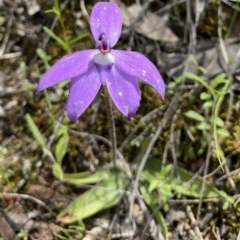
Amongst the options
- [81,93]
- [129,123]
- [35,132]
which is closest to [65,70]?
[81,93]

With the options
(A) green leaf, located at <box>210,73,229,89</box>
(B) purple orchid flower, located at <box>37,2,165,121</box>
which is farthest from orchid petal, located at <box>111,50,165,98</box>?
(A) green leaf, located at <box>210,73,229,89</box>

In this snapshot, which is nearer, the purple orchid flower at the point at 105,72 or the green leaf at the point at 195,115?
the purple orchid flower at the point at 105,72

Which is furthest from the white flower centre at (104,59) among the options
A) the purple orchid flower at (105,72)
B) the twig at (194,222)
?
the twig at (194,222)

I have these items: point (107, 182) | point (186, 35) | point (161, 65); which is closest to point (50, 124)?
point (107, 182)

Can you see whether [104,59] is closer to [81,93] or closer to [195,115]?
[81,93]

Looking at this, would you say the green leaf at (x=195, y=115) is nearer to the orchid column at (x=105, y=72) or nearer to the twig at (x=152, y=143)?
the twig at (x=152, y=143)

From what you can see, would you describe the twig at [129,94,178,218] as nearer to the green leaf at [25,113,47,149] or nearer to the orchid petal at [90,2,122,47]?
the green leaf at [25,113,47,149]

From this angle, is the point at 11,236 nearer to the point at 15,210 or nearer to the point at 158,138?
the point at 15,210

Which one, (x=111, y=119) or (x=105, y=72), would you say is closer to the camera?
(x=105, y=72)
